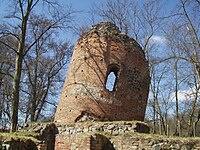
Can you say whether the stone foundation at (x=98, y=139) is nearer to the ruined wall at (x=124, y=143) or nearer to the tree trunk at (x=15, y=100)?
the ruined wall at (x=124, y=143)

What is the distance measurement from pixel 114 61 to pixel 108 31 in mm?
1690

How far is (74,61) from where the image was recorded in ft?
39.3

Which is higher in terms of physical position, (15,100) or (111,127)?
(15,100)

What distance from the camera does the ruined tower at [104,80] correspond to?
34.7 feet

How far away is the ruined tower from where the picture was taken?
1057 cm

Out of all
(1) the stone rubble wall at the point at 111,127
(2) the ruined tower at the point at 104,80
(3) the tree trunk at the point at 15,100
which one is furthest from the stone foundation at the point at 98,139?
(2) the ruined tower at the point at 104,80

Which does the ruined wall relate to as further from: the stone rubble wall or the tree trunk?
the tree trunk

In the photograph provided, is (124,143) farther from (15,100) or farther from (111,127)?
(15,100)

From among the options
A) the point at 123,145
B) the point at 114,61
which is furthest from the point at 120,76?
the point at 123,145

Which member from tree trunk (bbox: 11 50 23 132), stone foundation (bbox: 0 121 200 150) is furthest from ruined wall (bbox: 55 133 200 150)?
tree trunk (bbox: 11 50 23 132)

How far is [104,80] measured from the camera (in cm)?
1094

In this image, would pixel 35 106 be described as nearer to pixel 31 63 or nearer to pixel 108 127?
pixel 31 63

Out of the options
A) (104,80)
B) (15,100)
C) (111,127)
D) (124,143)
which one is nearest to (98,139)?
(124,143)

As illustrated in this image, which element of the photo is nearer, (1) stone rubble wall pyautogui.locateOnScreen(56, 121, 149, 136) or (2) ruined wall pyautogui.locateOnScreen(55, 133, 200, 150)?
(2) ruined wall pyautogui.locateOnScreen(55, 133, 200, 150)
